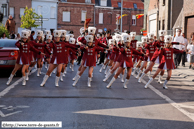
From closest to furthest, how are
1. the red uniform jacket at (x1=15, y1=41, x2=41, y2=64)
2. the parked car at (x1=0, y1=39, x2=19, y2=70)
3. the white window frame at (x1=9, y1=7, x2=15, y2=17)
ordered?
the red uniform jacket at (x1=15, y1=41, x2=41, y2=64) → the parked car at (x1=0, y1=39, x2=19, y2=70) → the white window frame at (x1=9, y1=7, x2=15, y2=17)

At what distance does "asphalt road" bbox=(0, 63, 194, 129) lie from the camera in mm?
6980

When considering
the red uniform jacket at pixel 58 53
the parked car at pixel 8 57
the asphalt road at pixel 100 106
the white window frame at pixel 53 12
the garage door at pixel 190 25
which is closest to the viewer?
the asphalt road at pixel 100 106

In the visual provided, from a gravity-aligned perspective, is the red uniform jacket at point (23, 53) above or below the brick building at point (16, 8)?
below

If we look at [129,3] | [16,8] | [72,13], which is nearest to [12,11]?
[16,8]

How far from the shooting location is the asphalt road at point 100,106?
22.9 ft

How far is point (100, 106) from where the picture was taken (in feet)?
28.4

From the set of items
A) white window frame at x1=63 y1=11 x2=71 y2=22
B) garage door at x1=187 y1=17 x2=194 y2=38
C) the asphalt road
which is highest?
white window frame at x1=63 y1=11 x2=71 y2=22

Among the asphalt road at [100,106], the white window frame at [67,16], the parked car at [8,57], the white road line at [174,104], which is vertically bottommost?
the white road line at [174,104]

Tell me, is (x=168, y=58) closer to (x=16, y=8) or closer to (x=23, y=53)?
(x=23, y=53)

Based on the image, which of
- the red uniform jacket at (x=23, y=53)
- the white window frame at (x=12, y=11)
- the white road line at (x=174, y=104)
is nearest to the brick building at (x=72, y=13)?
the white window frame at (x=12, y=11)

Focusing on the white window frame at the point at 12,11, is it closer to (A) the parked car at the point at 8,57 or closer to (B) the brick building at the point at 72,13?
(B) the brick building at the point at 72,13

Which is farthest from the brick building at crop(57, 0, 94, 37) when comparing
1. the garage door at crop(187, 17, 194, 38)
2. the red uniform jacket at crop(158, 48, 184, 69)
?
the red uniform jacket at crop(158, 48, 184, 69)

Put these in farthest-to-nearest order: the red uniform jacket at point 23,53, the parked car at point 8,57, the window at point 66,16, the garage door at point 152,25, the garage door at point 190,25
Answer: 1. the window at point 66,16
2. the garage door at point 152,25
3. the garage door at point 190,25
4. the parked car at point 8,57
5. the red uniform jacket at point 23,53

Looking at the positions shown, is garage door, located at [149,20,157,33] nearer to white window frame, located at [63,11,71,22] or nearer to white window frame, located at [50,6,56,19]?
white window frame, located at [63,11,71,22]
